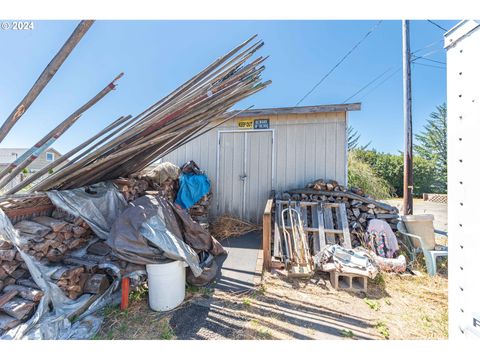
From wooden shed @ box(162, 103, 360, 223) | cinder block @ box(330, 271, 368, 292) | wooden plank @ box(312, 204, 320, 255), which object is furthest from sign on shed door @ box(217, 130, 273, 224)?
cinder block @ box(330, 271, 368, 292)

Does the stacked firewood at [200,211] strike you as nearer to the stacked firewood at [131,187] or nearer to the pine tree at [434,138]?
the stacked firewood at [131,187]

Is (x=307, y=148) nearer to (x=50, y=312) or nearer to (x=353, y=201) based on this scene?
(x=353, y=201)

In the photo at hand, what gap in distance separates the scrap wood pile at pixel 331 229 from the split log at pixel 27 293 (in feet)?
8.52

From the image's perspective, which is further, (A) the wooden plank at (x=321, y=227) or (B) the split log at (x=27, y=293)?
(A) the wooden plank at (x=321, y=227)

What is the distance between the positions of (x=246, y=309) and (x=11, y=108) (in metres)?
3.03

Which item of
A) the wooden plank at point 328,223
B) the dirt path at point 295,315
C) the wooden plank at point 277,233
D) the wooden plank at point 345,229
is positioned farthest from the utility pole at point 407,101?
the wooden plank at point 277,233

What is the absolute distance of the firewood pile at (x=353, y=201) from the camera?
346 cm

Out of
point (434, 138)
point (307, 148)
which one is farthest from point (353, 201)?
point (434, 138)

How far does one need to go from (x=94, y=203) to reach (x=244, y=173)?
296 cm

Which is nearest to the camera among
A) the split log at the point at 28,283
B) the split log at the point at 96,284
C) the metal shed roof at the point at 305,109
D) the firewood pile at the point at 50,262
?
the firewood pile at the point at 50,262

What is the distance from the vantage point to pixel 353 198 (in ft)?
11.8

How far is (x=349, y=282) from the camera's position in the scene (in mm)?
2238

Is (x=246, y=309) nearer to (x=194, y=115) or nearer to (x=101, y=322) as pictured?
(x=101, y=322)
